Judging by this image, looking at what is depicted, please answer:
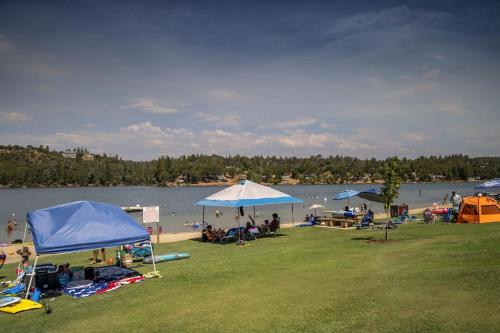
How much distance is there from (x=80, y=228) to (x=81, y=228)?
3 cm

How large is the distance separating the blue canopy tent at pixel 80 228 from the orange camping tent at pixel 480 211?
18.9 meters

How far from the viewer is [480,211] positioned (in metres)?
23.1

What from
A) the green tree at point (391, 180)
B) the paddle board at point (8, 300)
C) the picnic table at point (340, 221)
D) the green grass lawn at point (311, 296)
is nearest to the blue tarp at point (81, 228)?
the paddle board at point (8, 300)

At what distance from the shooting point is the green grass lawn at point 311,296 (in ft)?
27.8

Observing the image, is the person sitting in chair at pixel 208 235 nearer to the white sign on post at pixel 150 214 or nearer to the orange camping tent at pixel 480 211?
the white sign on post at pixel 150 214

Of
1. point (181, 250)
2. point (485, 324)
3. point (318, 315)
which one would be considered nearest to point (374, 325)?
point (318, 315)

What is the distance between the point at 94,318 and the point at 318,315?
5.49 m

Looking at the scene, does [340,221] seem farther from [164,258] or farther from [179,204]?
[179,204]

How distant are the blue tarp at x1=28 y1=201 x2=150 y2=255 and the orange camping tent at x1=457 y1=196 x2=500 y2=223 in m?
18.9

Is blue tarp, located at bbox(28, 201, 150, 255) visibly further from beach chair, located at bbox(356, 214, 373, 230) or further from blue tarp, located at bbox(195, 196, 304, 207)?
beach chair, located at bbox(356, 214, 373, 230)

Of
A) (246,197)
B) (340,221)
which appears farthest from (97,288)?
(340,221)

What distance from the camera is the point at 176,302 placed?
10742 millimetres

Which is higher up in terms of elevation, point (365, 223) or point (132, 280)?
point (365, 223)

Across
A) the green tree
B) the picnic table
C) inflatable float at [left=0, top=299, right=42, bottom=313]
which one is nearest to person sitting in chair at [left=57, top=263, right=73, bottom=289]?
inflatable float at [left=0, top=299, right=42, bottom=313]
